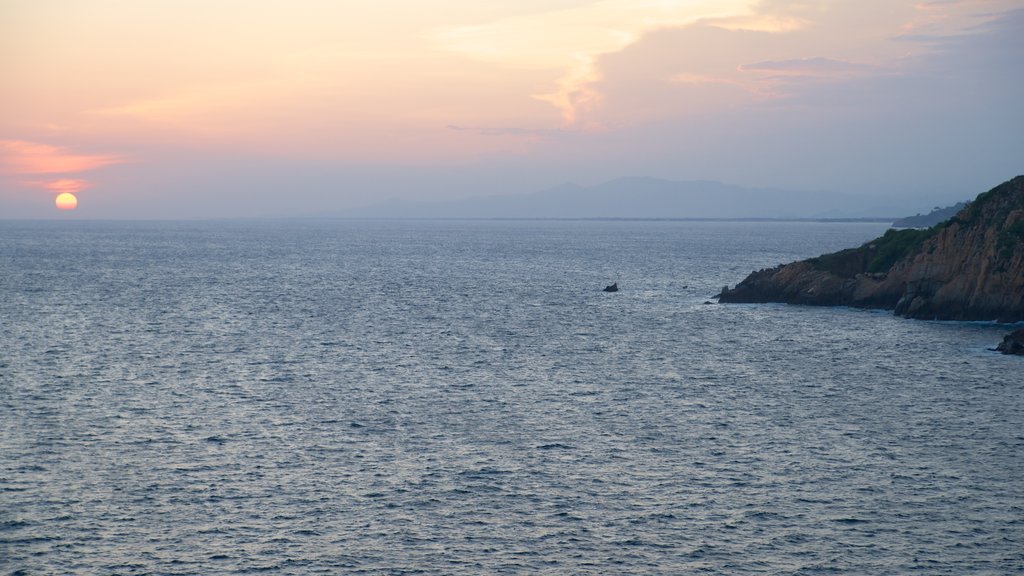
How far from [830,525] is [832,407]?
2021 centimetres

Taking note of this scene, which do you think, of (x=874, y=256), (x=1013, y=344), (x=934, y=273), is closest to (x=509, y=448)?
(x=1013, y=344)

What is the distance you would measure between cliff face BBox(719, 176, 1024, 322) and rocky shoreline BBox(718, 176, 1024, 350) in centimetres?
9

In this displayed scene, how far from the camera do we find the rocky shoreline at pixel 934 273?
90.3m

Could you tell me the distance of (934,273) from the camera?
3848 inches

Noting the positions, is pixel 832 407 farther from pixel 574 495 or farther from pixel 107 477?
pixel 107 477

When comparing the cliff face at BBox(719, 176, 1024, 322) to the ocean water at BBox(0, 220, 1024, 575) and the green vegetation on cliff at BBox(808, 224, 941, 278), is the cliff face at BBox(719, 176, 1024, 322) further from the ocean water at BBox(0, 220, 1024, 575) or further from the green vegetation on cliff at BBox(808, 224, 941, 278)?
the ocean water at BBox(0, 220, 1024, 575)

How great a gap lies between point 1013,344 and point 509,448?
46519mm

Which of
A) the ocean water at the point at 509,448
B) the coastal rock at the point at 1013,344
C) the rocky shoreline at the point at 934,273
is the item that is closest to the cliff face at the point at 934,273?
the rocky shoreline at the point at 934,273

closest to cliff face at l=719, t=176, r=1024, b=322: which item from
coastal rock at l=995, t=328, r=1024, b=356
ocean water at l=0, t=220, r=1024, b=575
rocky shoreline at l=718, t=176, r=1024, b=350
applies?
rocky shoreline at l=718, t=176, r=1024, b=350

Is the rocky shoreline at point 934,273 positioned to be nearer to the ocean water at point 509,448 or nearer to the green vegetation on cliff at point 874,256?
the green vegetation on cliff at point 874,256

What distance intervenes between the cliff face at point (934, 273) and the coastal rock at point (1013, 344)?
1708cm

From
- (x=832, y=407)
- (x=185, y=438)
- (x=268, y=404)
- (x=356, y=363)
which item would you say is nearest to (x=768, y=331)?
(x=832, y=407)

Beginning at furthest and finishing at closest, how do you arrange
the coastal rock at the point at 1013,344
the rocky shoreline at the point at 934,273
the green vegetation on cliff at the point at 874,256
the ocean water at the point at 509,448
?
the green vegetation on cliff at the point at 874,256
the rocky shoreline at the point at 934,273
the coastal rock at the point at 1013,344
the ocean water at the point at 509,448

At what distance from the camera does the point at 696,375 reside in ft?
214
